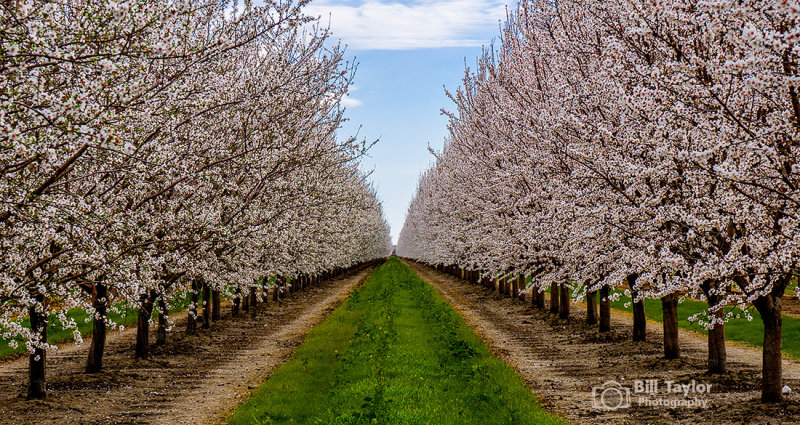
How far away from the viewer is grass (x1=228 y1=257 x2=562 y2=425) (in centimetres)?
1079

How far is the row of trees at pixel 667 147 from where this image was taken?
24.1 ft

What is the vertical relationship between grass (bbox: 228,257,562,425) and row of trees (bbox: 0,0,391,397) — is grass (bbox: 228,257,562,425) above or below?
below

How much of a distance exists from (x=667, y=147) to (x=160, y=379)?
44.1 feet

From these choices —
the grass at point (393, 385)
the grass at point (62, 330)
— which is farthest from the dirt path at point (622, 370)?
the grass at point (62, 330)

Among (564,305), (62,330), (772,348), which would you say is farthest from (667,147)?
(62,330)

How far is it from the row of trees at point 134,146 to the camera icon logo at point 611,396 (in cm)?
853

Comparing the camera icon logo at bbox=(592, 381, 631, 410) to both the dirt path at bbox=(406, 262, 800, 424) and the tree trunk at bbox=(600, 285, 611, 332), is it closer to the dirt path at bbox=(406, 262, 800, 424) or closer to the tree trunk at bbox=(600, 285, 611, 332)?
the dirt path at bbox=(406, 262, 800, 424)

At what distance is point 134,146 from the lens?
7691 mm

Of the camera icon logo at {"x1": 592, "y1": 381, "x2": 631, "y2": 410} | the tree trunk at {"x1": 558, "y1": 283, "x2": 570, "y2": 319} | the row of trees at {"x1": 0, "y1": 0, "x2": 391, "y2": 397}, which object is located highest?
the row of trees at {"x1": 0, "y1": 0, "x2": 391, "y2": 397}

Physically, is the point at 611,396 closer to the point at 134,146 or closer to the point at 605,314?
the point at 605,314

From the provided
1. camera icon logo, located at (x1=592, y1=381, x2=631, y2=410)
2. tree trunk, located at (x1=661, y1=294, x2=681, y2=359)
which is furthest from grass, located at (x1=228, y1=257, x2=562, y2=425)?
tree trunk, located at (x1=661, y1=294, x2=681, y2=359)

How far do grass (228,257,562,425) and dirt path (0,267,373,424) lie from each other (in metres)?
0.93

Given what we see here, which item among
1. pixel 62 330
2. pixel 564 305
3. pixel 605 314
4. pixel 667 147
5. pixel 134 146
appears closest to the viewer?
pixel 134 146

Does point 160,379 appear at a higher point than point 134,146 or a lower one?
lower
